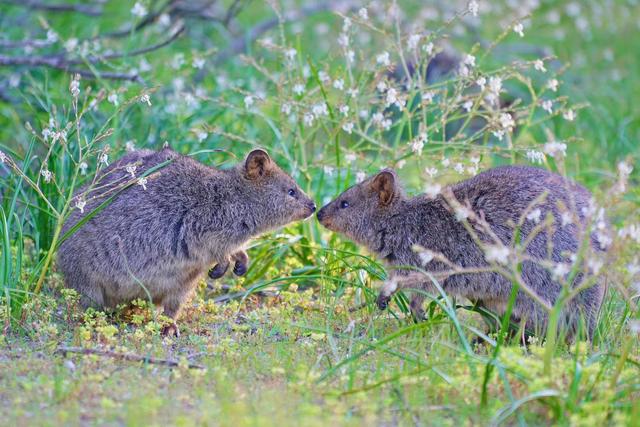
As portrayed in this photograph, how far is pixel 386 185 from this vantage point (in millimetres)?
6223

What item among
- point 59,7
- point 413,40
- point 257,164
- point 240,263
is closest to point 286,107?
point 257,164

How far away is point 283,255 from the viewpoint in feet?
23.3

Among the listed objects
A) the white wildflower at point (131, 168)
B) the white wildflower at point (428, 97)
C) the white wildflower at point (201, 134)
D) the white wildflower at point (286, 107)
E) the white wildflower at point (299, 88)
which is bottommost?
the white wildflower at point (201, 134)

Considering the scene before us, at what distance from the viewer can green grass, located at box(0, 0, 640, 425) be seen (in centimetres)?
424

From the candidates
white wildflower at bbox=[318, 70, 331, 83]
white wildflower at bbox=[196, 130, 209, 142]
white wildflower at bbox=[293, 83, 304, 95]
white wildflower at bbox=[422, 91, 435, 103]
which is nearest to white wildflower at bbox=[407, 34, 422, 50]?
white wildflower at bbox=[422, 91, 435, 103]

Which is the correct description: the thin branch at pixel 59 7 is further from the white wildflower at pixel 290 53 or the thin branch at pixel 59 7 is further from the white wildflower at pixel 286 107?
the white wildflower at pixel 286 107

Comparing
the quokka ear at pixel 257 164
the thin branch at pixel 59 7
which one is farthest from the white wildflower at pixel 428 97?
the thin branch at pixel 59 7

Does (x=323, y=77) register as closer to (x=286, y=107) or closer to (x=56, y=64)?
(x=286, y=107)

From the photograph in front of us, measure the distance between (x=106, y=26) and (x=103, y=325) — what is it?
6.75 m

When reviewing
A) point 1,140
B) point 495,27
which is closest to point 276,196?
point 1,140

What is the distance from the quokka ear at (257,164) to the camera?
6387 mm

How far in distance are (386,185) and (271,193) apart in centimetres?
80

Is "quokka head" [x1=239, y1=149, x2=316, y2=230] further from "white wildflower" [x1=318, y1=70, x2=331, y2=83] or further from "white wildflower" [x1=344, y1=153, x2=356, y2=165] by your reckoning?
"white wildflower" [x1=318, y1=70, x2=331, y2=83]

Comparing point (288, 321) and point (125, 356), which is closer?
point (125, 356)
